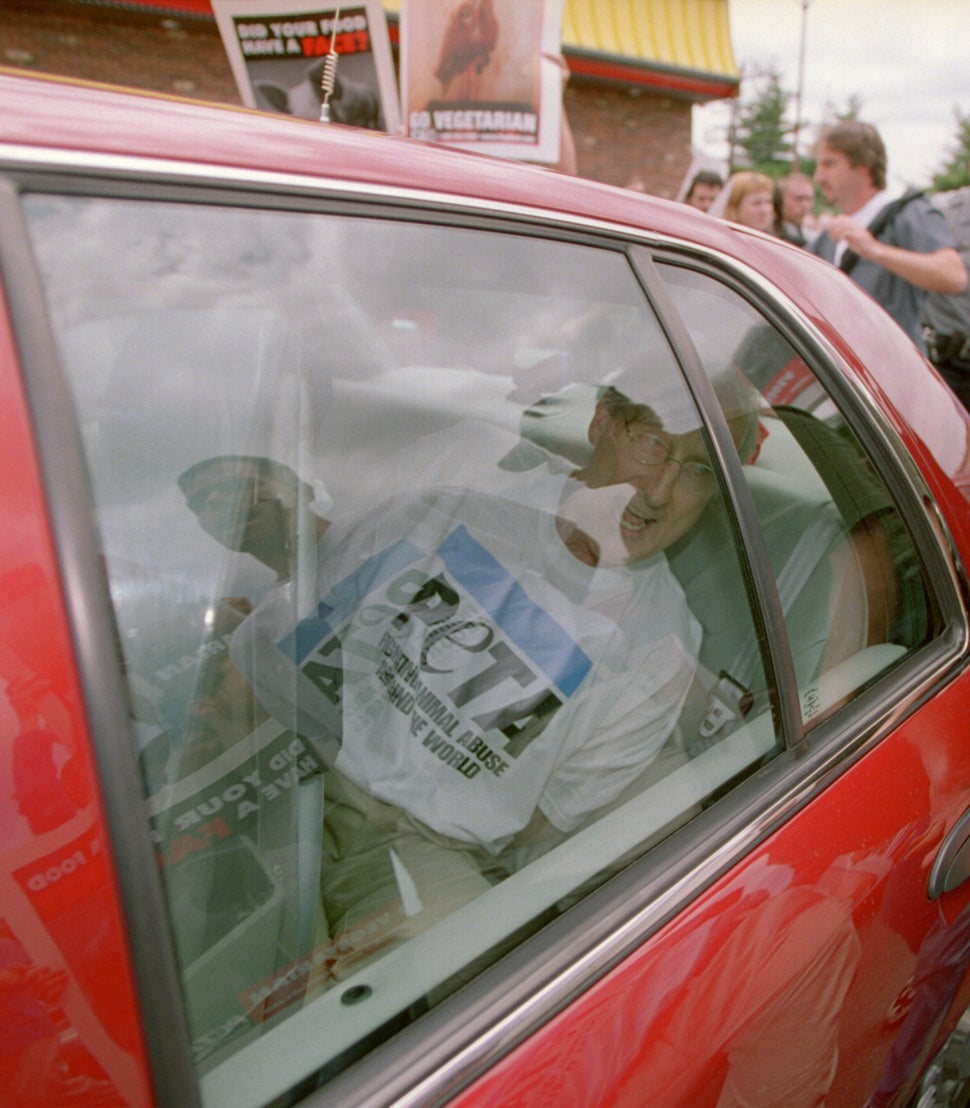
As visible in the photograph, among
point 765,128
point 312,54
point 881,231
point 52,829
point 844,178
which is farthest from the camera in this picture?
point 765,128

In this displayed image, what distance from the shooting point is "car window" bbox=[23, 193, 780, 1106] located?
0.77m

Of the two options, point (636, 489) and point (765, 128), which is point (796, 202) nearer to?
point (636, 489)

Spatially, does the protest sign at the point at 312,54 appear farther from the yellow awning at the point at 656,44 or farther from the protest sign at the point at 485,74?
the yellow awning at the point at 656,44

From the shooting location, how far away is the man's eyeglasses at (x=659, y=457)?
1261 mm

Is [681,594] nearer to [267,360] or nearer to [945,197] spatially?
[267,360]

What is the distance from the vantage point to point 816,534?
1479 millimetres

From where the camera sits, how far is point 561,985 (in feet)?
2.63

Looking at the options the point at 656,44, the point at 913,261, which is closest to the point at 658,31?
the point at 656,44

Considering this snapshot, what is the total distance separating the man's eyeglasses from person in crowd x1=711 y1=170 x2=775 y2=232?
367 cm

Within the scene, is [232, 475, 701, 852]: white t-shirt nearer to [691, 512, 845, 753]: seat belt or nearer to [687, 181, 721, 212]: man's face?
[691, 512, 845, 753]: seat belt

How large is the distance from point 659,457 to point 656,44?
984 centimetres

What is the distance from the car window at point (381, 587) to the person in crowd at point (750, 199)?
3.55 meters

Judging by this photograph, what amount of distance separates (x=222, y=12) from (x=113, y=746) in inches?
103

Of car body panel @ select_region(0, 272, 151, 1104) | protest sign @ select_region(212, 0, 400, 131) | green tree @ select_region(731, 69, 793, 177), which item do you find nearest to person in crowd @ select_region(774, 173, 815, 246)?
protest sign @ select_region(212, 0, 400, 131)
